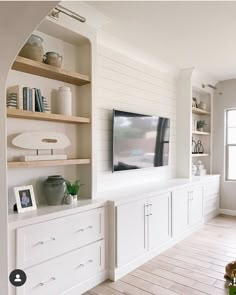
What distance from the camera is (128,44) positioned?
3.34m

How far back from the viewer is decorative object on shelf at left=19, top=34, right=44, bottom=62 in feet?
7.29

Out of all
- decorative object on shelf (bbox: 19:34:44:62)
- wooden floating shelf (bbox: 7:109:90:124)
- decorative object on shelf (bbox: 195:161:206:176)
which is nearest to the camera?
wooden floating shelf (bbox: 7:109:90:124)

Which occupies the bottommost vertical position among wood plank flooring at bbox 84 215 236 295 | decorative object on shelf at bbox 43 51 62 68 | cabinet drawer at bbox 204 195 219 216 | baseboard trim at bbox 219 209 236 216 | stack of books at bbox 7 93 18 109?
wood plank flooring at bbox 84 215 236 295

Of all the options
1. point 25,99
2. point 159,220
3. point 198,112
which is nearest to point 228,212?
point 198,112

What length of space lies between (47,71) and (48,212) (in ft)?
4.09

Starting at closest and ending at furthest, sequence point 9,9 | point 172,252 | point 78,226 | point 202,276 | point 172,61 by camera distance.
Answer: point 9,9, point 78,226, point 202,276, point 172,252, point 172,61

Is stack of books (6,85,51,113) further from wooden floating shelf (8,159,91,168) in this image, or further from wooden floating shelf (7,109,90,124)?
wooden floating shelf (8,159,91,168)

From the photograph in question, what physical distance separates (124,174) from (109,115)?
82cm

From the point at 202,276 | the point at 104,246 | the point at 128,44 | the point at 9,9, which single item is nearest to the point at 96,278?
the point at 104,246

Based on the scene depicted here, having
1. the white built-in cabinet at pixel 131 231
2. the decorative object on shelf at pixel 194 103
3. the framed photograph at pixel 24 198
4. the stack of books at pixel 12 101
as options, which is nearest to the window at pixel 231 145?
the decorative object on shelf at pixel 194 103

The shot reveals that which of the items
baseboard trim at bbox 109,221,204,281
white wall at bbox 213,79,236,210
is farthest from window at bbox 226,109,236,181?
baseboard trim at bbox 109,221,204,281

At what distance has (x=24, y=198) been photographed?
2205 mm

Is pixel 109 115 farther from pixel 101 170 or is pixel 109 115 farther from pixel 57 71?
pixel 57 71

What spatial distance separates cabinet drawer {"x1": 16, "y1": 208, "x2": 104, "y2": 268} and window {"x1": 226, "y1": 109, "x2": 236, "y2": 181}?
12.0ft
